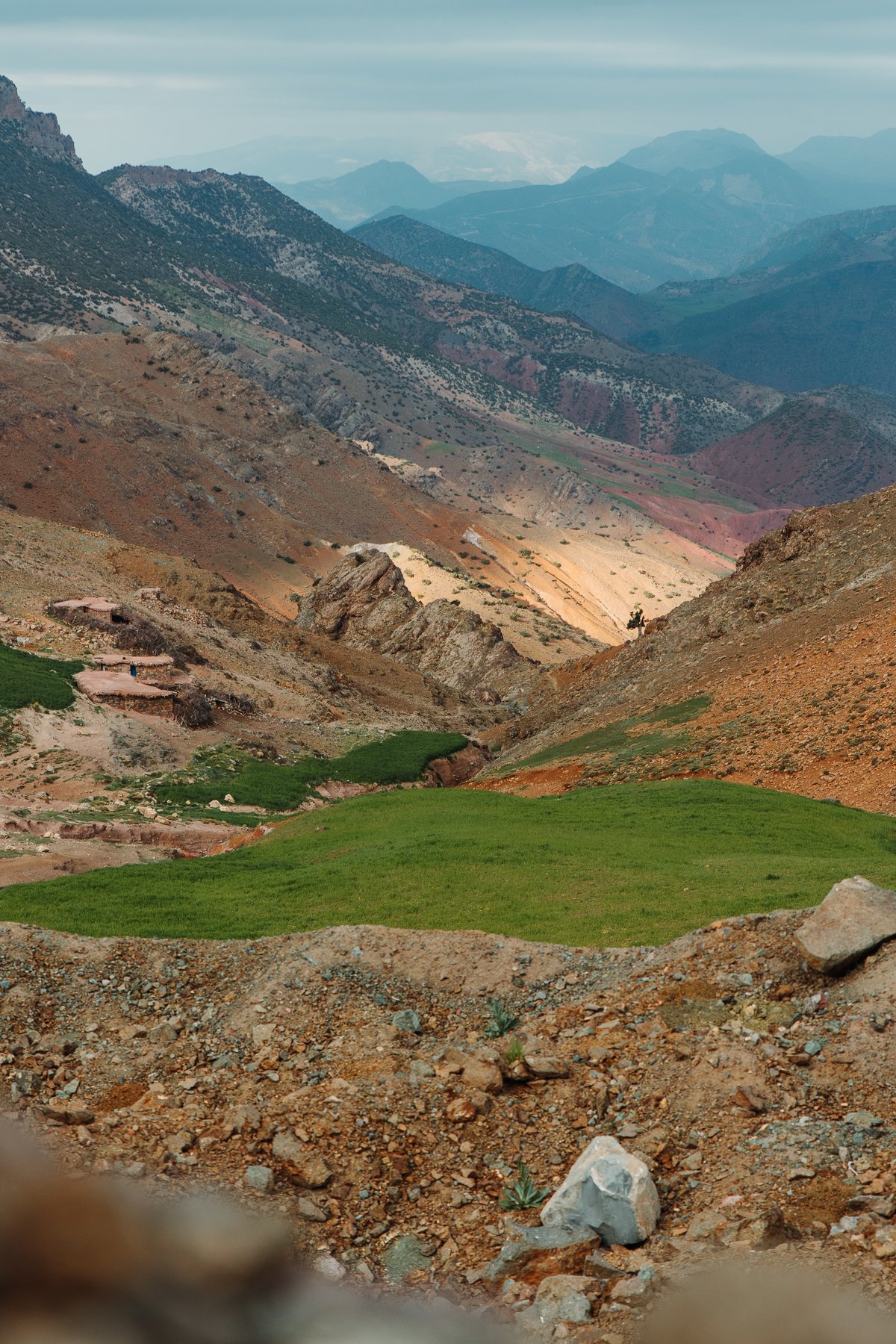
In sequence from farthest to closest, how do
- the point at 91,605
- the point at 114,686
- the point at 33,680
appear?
the point at 91,605, the point at 114,686, the point at 33,680

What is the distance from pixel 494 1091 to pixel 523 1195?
1517 mm

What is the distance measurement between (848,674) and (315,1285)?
1072 inches

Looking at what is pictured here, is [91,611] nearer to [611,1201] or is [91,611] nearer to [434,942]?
[434,942]

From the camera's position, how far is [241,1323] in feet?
17.8

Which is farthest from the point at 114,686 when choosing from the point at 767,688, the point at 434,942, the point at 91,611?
the point at 434,942

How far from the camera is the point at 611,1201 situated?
28.3 ft

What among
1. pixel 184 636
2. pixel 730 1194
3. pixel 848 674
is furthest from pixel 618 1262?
pixel 184 636

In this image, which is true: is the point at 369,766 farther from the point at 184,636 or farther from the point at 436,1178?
the point at 436,1178

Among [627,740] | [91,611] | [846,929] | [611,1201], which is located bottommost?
[627,740]

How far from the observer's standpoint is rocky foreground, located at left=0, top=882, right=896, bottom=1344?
8398mm

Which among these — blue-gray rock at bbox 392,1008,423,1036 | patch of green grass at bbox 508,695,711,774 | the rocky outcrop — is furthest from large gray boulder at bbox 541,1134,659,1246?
the rocky outcrop

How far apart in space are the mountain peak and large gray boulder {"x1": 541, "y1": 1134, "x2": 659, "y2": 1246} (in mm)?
182061

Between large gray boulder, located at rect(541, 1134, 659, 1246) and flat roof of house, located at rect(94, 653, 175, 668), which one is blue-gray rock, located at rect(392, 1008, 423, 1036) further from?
flat roof of house, located at rect(94, 653, 175, 668)

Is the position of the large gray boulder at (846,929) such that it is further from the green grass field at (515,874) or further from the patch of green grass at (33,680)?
the patch of green grass at (33,680)
